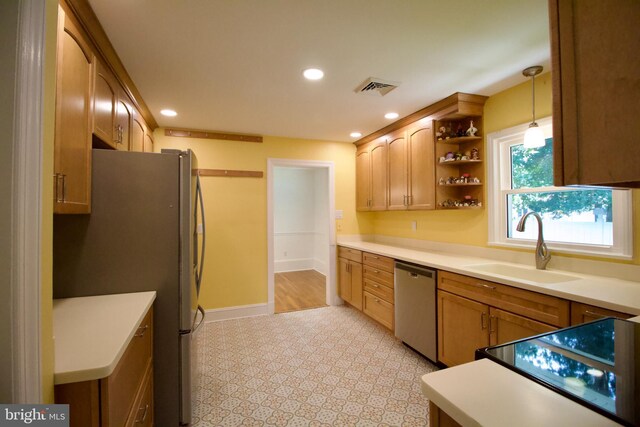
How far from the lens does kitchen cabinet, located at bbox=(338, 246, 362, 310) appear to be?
355 centimetres

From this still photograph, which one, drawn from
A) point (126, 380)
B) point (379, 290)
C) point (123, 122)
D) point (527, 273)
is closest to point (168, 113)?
point (123, 122)

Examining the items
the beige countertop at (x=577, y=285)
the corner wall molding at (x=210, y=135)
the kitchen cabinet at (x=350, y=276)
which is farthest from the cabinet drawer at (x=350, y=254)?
the corner wall molding at (x=210, y=135)

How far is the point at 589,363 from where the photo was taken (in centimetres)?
71

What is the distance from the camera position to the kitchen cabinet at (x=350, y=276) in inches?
140

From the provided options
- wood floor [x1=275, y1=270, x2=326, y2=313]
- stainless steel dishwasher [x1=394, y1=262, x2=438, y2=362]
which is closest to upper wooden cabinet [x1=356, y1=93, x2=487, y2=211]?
stainless steel dishwasher [x1=394, y1=262, x2=438, y2=362]

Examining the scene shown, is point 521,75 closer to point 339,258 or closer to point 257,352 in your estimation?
point 339,258

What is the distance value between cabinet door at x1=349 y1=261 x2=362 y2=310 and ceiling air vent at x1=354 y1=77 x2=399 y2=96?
2042 millimetres

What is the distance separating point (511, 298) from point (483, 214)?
1.09 meters

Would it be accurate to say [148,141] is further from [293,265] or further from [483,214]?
[293,265]

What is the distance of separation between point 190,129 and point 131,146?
3.92ft

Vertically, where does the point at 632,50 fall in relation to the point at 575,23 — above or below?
below

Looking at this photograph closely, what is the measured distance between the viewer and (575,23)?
0.61 m

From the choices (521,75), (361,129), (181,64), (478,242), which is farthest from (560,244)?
(181,64)
